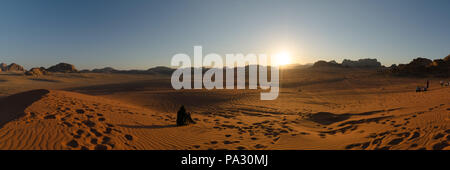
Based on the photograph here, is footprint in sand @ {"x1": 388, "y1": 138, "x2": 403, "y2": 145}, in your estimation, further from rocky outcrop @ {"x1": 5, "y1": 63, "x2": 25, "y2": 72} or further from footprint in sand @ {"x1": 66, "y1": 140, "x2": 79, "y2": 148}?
rocky outcrop @ {"x1": 5, "y1": 63, "x2": 25, "y2": 72}

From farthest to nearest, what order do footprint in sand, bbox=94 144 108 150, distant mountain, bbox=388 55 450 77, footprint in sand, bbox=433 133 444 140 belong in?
distant mountain, bbox=388 55 450 77
footprint in sand, bbox=94 144 108 150
footprint in sand, bbox=433 133 444 140

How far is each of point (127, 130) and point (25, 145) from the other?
230cm

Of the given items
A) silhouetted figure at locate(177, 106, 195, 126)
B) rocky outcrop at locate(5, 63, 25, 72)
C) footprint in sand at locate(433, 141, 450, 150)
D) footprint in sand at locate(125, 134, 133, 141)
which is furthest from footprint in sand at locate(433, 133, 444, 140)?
rocky outcrop at locate(5, 63, 25, 72)

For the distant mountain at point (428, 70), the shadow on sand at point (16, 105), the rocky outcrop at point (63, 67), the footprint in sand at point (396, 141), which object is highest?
the rocky outcrop at point (63, 67)

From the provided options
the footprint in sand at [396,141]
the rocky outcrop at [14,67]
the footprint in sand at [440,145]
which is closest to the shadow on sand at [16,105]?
the footprint in sand at [396,141]

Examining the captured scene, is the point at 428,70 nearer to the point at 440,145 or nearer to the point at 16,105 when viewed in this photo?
the point at 440,145

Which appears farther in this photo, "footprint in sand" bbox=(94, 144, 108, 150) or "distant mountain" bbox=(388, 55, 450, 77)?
"distant mountain" bbox=(388, 55, 450, 77)

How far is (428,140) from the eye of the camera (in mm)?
4379

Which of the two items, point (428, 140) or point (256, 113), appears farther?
point (256, 113)

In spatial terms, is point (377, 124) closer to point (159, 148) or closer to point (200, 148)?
point (200, 148)

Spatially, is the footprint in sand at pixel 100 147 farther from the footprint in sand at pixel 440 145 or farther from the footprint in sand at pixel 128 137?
the footprint in sand at pixel 440 145
